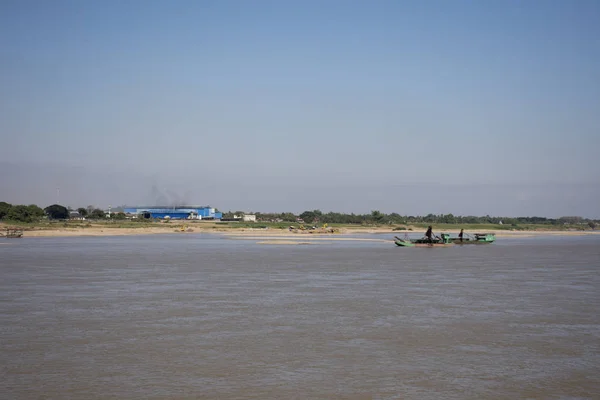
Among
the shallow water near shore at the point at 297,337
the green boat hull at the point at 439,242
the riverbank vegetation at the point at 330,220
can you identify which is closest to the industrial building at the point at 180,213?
the riverbank vegetation at the point at 330,220

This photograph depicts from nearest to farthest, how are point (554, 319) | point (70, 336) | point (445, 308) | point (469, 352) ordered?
point (469, 352), point (70, 336), point (554, 319), point (445, 308)

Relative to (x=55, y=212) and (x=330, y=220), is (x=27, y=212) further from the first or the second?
(x=330, y=220)

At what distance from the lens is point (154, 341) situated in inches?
533

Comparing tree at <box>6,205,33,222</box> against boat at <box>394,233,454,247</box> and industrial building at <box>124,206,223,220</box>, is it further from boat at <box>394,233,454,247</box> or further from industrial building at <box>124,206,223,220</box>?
boat at <box>394,233,454,247</box>

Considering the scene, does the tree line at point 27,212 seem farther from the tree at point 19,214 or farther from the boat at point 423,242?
the boat at point 423,242

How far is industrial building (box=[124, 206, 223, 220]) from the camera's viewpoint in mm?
151750

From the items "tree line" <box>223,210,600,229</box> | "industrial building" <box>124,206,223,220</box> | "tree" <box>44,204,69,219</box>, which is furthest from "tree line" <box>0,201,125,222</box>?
"tree line" <box>223,210,600,229</box>

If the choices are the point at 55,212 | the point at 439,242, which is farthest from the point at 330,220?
the point at 439,242

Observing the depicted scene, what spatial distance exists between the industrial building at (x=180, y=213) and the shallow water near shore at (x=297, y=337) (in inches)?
4980

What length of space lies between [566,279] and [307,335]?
16.3m

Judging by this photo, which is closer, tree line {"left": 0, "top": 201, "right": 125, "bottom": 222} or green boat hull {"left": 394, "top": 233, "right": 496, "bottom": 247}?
green boat hull {"left": 394, "top": 233, "right": 496, "bottom": 247}

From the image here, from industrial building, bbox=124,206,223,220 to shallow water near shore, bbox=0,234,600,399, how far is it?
12649cm

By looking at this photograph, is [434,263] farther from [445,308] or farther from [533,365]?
[533,365]

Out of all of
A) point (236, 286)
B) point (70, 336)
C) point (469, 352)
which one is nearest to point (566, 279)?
point (236, 286)
